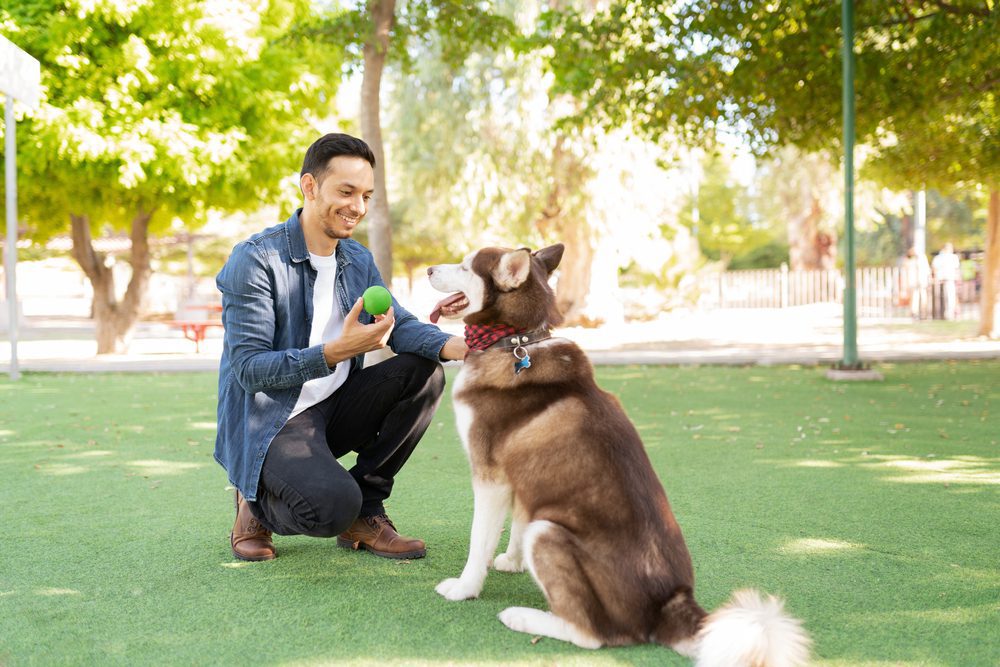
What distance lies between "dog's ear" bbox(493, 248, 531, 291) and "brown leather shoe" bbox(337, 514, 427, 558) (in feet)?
4.46

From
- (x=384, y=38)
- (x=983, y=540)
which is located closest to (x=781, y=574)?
(x=983, y=540)

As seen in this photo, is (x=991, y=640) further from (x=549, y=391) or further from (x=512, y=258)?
(x=512, y=258)

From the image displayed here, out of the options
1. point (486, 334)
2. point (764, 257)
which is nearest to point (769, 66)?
point (486, 334)

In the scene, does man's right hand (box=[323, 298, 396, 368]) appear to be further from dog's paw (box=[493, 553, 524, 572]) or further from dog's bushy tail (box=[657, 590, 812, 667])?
dog's bushy tail (box=[657, 590, 812, 667])

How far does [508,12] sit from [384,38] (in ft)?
43.4

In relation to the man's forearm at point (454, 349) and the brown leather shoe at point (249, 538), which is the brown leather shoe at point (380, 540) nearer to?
the brown leather shoe at point (249, 538)

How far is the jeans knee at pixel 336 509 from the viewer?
3605 mm

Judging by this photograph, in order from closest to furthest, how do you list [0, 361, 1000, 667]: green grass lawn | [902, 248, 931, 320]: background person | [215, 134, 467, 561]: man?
[0, 361, 1000, 667]: green grass lawn, [215, 134, 467, 561]: man, [902, 248, 931, 320]: background person

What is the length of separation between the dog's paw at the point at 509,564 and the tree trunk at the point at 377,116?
21.7ft

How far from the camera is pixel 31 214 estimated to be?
16797mm

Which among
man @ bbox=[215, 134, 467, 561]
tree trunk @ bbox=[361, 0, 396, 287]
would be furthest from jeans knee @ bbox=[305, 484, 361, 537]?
tree trunk @ bbox=[361, 0, 396, 287]

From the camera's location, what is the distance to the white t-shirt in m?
4.10

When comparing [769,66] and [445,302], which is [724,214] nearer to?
[769,66]

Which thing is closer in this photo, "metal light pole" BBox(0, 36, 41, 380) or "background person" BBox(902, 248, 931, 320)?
"metal light pole" BBox(0, 36, 41, 380)
